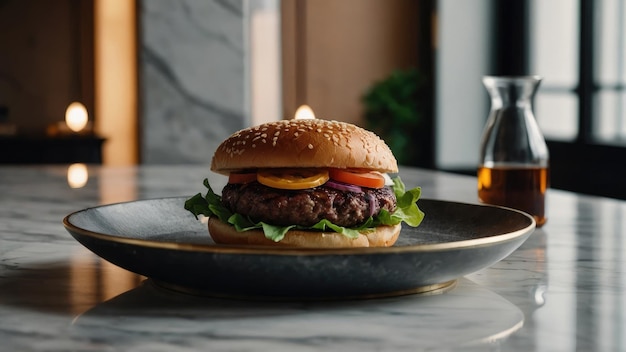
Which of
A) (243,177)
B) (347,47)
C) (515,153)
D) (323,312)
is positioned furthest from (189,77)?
(323,312)

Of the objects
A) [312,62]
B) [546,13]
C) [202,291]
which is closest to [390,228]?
[202,291]

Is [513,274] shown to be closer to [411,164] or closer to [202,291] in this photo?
[202,291]

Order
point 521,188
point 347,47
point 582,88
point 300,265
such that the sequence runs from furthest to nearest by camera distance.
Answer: point 347,47
point 582,88
point 521,188
point 300,265

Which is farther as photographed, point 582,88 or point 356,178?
point 582,88

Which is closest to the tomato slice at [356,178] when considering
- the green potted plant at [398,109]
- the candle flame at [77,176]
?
the candle flame at [77,176]

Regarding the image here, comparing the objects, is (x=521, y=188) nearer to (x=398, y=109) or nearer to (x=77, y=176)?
(x=77, y=176)

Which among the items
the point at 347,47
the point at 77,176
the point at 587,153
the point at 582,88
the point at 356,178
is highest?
the point at 347,47

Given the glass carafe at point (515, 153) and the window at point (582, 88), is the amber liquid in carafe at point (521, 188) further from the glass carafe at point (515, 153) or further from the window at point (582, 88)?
the window at point (582, 88)
